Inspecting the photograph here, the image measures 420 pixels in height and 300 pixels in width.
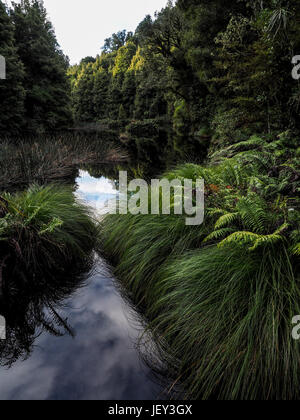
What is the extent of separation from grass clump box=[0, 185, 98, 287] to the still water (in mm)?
581

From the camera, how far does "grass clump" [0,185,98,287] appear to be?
2691 millimetres

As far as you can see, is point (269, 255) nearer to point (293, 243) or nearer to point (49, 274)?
point (293, 243)

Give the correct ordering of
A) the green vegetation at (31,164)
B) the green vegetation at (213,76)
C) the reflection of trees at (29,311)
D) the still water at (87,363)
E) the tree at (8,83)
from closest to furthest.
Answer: the still water at (87,363), the reflection of trees at (29,311), the green vegetation at (213,76), the green vegetation at (31,164), the tree at (8,83)

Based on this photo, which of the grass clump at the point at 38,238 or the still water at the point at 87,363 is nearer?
the still water at the point at 87,363

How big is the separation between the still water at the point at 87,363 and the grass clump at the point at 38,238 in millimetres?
581

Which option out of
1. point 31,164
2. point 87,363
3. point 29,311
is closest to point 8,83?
point 31,164

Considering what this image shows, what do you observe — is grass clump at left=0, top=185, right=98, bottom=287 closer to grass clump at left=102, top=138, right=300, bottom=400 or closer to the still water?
the still water

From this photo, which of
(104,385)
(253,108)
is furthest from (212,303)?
(253,108)

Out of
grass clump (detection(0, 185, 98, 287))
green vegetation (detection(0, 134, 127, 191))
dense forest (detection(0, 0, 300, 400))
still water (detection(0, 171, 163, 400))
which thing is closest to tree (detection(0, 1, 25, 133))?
green vegetation (detection(0, 134, 127, 191))

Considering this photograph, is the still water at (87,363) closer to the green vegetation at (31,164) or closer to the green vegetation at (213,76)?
the green vegetation at (31,164)

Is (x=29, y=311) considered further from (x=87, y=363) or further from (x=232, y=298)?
(x=232, y=298)

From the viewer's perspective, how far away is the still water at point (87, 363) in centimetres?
175

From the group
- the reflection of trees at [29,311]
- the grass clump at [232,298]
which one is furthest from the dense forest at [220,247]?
the reflection of trees at [29,311]

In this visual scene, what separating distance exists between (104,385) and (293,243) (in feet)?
5.80
